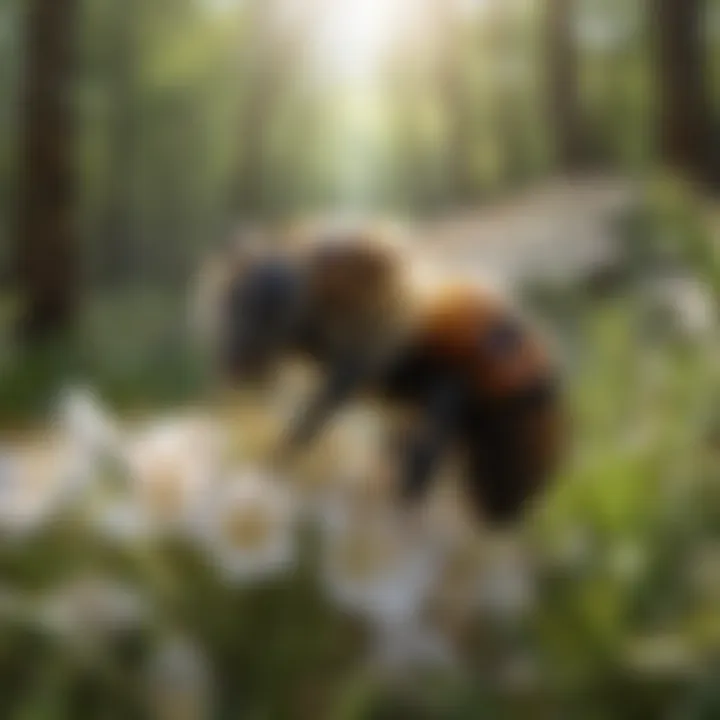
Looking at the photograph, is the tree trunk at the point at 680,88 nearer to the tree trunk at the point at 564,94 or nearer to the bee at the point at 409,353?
the tree trunk at the point at 564,94

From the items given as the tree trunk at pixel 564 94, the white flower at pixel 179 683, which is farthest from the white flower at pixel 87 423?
the tree trunk at pixel 564 94

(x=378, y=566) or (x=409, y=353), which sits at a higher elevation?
(x=409, y=353)

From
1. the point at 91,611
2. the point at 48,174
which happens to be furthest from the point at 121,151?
the point at 91,611

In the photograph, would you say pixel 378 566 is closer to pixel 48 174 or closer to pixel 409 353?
pixel 409 353

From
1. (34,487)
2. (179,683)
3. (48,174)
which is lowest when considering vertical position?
(179,683)

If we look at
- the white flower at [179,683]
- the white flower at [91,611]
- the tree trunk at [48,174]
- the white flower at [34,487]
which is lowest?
the white flower at [179,683]

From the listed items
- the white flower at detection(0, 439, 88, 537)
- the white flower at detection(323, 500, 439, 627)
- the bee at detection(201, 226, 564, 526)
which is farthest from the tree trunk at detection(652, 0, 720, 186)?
the white flower at detection(0, 439, 88, 537)
